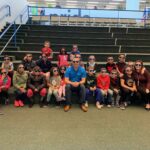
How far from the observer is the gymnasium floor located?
311 cm

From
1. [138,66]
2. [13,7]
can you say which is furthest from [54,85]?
[13,7]

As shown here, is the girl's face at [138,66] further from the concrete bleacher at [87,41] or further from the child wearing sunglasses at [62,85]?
the concrete bleacher at [87,41]

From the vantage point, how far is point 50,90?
15.1 ft

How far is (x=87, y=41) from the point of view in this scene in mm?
7844

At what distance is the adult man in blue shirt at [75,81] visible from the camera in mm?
4480

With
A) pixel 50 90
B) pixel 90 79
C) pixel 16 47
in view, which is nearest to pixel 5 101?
pixel 50 90

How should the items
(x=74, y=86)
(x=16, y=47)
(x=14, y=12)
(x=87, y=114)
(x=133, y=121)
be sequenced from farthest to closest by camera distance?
1. (x=14, y=12)
2. (x=16, y=47)
3. (x=74, y=86)
4. (x=87, y=114)
5. (x=133, y=121)

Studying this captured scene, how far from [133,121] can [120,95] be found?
882 mm

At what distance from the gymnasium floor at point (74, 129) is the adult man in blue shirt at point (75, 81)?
0.18 meters

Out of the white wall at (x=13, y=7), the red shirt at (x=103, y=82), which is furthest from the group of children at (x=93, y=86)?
the white wall at (x=13, y=7)

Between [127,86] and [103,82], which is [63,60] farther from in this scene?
[127,86]

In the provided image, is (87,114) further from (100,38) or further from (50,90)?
(100,38)

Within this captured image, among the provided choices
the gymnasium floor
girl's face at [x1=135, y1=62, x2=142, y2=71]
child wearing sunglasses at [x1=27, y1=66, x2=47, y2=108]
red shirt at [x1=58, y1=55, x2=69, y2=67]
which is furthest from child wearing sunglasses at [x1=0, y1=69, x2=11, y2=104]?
girl's face at [x1=135, y1=62, x2=142, y2=71]

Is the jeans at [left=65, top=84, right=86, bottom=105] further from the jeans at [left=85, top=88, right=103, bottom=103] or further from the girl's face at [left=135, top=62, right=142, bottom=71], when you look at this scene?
the girl's face at [left=135, top=62, right=142, bottom=71]
